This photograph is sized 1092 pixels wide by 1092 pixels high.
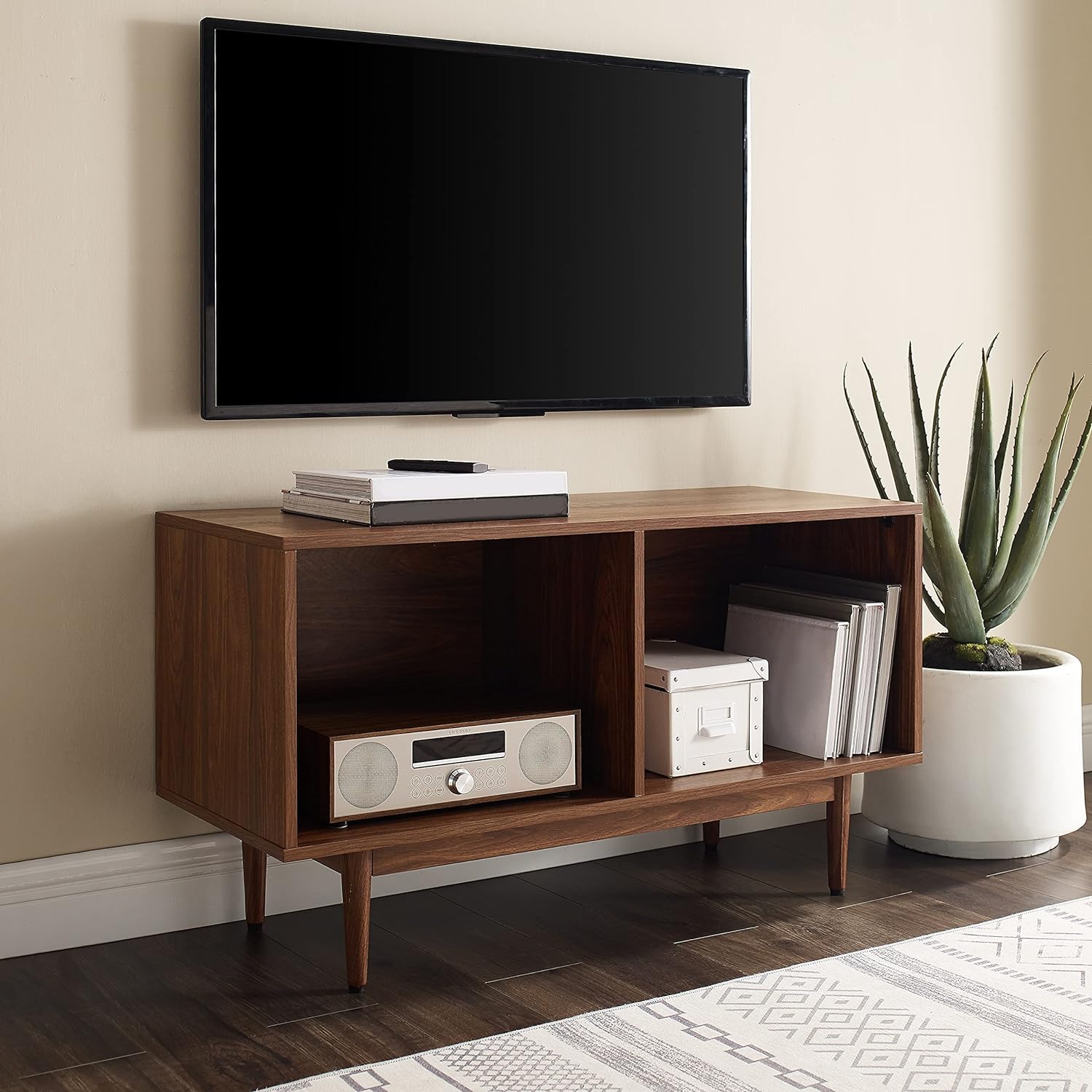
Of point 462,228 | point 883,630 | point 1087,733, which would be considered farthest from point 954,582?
point 462,228

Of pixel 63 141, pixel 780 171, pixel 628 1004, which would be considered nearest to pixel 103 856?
pixel 628 1004

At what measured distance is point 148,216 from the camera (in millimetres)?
2227

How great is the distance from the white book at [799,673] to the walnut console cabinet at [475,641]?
37 mm

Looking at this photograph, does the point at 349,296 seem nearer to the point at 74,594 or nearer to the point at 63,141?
the point at 63,141

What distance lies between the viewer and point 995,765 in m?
2.62

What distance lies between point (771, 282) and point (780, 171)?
203 millimetres

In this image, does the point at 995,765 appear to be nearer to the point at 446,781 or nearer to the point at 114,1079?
the point at 446,781

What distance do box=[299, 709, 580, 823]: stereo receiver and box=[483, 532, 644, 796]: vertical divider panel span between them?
77mm

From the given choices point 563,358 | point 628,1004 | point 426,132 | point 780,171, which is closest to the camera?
point 628,1004

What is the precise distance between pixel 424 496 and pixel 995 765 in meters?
1.20

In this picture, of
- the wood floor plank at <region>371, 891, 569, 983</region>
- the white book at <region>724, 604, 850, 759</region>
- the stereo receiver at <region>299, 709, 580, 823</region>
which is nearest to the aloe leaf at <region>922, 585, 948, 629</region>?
the white book at <region>724, 604, 850, 759</region>

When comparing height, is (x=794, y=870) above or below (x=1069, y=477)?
below

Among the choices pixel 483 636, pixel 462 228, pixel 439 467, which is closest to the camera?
pixel 439 467

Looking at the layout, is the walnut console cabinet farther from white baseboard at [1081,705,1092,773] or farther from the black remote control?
white baseboard at [1081,705,1092,773]
